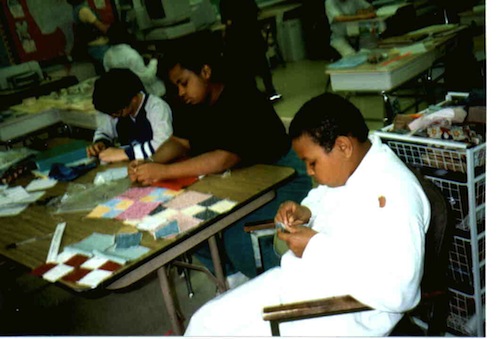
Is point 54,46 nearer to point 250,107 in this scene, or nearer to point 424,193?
Answer: point 250,107

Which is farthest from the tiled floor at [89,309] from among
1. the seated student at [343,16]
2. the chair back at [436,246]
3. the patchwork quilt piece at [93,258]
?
the seated student at [343,16]

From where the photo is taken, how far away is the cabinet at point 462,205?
178 cm

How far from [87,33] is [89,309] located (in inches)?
207

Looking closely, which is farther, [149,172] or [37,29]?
[37,29]

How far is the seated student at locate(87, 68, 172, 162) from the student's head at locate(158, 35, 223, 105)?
0.42 m

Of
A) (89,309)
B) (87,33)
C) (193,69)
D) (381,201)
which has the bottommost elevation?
(89,309)

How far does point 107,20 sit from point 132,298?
584 centimetres

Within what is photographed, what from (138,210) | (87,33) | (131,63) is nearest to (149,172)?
(138,210)

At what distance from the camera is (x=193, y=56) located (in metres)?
2.21

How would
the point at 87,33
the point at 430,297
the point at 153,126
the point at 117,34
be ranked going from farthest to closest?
1. the point at 87,33
2. the point at 117,34
3. the point at 153,126
4. the point at 430,297

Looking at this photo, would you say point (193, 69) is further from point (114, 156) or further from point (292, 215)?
point (292, 215)

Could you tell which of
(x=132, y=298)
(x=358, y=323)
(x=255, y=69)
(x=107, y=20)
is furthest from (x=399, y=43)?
(x=107, y=20)

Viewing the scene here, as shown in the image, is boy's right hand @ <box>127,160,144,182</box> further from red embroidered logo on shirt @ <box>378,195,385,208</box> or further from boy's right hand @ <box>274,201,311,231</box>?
red embroidered logo on shirt @ <box>378,195,385,208</box>

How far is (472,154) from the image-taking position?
1.71 m
